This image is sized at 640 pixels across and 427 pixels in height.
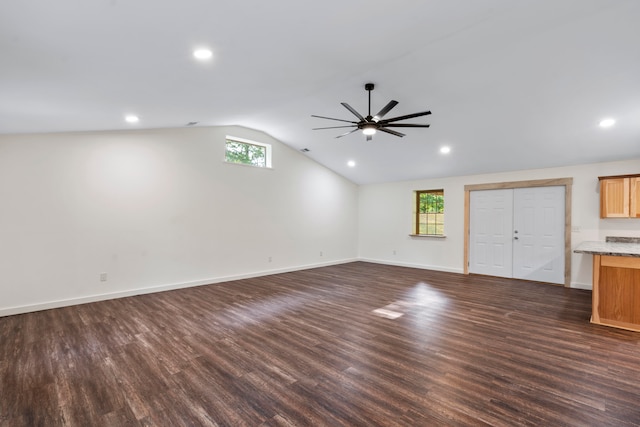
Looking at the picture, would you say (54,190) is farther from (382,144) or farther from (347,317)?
(382,144)

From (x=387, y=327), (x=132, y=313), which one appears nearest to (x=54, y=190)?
(x=132, y=313)

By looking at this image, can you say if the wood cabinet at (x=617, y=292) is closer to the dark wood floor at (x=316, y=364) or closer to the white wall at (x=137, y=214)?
the dark wood floor at (x=316, y=364)

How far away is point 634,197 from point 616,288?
2373 mm

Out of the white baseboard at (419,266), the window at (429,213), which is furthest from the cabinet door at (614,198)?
the window at (429,213)

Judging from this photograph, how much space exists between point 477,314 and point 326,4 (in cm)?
404

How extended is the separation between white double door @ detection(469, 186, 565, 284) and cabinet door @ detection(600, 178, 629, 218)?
65cm

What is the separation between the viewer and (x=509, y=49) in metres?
3.12

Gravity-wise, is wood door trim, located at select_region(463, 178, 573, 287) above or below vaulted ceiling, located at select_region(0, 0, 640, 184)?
below

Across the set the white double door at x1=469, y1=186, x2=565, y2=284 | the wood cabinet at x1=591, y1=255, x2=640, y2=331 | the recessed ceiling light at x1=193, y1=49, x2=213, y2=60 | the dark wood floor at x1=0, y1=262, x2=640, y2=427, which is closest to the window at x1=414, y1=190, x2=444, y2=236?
the white double door at x1=469, y1=186, x2=565, y2=284

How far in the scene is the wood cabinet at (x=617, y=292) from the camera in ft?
11.7

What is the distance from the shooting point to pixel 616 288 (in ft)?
12.1

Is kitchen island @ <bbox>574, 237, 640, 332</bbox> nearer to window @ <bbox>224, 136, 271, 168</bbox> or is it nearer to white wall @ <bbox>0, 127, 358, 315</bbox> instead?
white wall @ <bbox>0, 127, 358, 315</bbox>

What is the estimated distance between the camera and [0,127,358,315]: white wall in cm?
418

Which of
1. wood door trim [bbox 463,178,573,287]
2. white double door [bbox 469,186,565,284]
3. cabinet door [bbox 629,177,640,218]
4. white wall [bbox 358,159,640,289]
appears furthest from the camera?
white double door [bbox 469,186,565,284]
